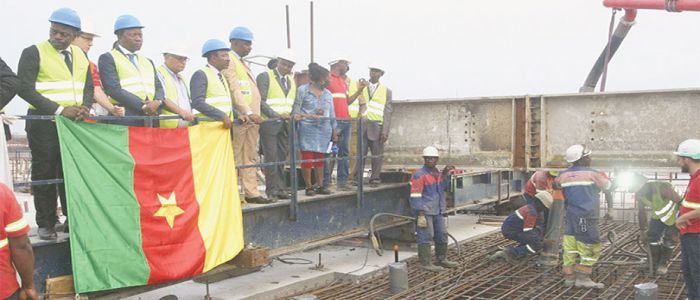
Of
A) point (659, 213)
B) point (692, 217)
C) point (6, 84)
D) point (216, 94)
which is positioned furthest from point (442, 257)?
point (6, 84)

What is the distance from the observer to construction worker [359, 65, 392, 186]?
9.15 m

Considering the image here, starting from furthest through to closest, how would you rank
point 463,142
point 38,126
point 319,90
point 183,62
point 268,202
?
point 463,142, point 319,90, point 268,202, point 183,62, point 38,126

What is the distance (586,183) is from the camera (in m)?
7.46

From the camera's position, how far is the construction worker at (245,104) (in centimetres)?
705

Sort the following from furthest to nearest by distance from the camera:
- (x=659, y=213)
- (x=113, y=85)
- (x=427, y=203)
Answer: (x=427, y=203)
(x=659, y=213)
(x=113, y=85)

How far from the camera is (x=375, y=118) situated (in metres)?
9.23

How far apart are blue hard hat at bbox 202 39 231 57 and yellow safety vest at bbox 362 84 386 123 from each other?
3.02 m

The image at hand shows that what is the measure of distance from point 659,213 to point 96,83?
663 centimetres

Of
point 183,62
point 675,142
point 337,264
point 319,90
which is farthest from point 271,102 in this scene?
point 675,142

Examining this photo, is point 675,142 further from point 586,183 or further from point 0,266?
point 0,266

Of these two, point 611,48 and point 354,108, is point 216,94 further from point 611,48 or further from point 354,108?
point 611,48

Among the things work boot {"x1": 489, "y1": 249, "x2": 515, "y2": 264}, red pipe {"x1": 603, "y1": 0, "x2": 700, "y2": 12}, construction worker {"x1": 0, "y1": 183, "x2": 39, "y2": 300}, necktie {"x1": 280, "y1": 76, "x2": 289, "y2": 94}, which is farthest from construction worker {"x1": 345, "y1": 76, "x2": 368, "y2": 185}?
red pipe {"x1": 603, "y1": 0, "x2": 700, "y2": 12}

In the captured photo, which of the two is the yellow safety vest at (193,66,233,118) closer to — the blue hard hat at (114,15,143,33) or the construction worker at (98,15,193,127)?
the construction worker at (98,15,193,127)

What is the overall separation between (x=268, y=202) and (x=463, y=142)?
4.76 metres
